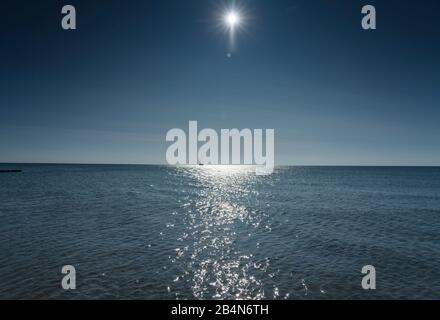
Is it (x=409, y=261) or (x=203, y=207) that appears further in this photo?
(x=203, y=207)

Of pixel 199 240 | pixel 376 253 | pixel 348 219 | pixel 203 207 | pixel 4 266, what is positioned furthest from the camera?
pixel 203 207

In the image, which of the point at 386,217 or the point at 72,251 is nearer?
the point at 72,251

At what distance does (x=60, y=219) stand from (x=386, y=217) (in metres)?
44.0

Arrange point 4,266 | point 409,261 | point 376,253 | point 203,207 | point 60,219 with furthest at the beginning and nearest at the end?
point 203,207 < point 60,219 < point 376,253 < point 409,261 < point 4,266

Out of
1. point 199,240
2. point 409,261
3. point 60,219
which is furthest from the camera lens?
point 60,219

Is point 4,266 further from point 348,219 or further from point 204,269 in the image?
point 348,219

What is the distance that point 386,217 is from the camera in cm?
4056

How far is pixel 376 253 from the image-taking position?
80.3 ft
